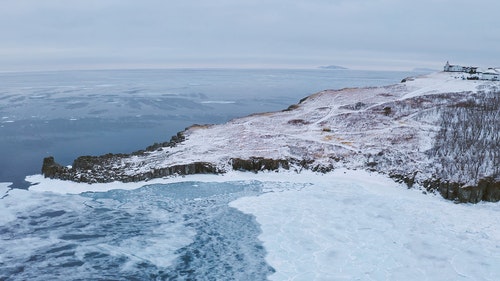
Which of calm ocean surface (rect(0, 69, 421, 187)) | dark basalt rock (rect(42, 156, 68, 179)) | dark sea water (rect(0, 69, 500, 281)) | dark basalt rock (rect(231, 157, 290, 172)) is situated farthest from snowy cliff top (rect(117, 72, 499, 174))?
calm ocean surface (rect(0, 69, 421, 187))

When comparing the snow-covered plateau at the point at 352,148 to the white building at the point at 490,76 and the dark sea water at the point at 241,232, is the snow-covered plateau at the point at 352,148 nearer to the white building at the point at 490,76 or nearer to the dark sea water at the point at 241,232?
the dark sea water at the point at 241,232

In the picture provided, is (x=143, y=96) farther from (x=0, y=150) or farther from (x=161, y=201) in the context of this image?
(x=161, y=201)

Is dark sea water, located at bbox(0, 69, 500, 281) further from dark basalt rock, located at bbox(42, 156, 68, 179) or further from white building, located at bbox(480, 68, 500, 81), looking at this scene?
white building, located at bbox(480, 68, 500, 81)

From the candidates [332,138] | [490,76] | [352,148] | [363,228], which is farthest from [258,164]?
[490,76]

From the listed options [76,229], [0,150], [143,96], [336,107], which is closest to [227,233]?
[76,229]

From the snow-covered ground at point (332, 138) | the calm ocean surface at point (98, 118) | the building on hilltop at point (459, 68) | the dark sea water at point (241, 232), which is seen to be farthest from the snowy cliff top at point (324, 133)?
the building on hilltop at point (459, 68)
